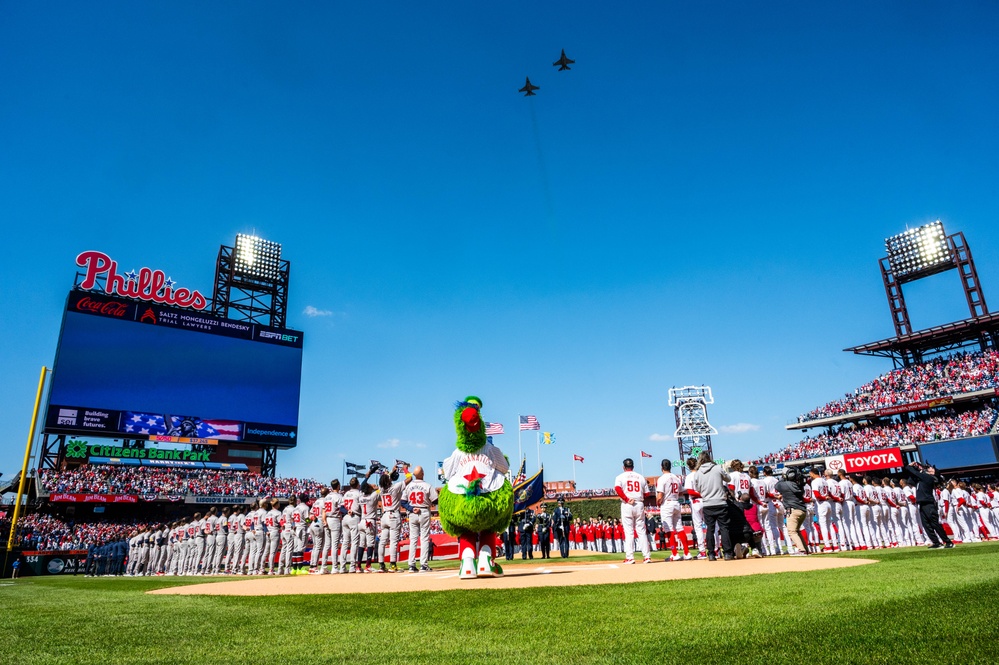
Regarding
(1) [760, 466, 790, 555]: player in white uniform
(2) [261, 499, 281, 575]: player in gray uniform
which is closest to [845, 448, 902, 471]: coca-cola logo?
(1) [760, 466, 790, 555]: player in white uniform

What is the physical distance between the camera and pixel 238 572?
16.6 m

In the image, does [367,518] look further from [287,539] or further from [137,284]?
[137,284]

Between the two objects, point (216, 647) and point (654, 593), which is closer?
point (216, 647)

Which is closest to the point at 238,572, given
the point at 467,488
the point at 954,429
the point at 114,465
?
the point at 467,488

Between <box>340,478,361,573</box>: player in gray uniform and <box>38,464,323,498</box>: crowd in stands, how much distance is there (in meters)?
25.2

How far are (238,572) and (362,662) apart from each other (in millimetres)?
16289

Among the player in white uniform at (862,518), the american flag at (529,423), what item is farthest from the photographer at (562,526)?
the american flag at (529,423)

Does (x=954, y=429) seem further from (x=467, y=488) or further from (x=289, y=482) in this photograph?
(x=289, y=482)

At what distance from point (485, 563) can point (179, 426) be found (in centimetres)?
3770

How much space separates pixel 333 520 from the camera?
12.7 meters

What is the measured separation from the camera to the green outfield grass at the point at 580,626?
2662 millimetres

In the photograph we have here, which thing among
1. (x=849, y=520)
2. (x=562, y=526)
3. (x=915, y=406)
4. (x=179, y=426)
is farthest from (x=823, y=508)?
(x=179, y=426)

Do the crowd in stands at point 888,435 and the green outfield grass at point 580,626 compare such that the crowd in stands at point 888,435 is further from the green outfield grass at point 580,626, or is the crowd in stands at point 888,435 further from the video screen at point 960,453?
the green outfield grass at point 580,626

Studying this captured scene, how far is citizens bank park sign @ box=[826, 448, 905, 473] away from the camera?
3503cm
